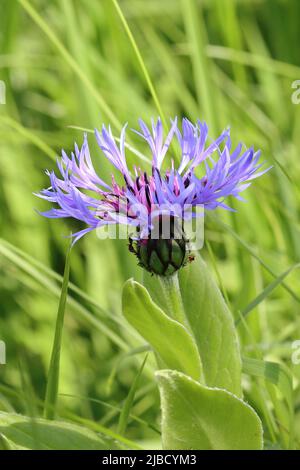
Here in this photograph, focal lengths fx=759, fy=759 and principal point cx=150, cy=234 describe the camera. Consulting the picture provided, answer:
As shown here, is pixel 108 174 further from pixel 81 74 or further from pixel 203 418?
pixel 203 418

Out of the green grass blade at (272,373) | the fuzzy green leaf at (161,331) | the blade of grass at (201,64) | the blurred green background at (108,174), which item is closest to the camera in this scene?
the fuzzy green leaf at (161,331)

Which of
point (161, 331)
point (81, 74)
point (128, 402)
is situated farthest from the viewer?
point (81, 74)

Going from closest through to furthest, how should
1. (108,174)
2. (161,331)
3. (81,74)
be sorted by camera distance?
1. (161,331)
2. (81,74)
3. (108,174)

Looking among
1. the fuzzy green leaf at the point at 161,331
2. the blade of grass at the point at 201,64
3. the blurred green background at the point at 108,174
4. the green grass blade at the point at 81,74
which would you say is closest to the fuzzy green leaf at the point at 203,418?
the fuzzy green leaf at the point at 161,331

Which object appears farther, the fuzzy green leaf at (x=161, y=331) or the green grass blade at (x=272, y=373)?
the green grass blade at (x=272, y=373)

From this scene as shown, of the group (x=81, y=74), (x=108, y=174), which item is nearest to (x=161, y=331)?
(x=81, y=74)

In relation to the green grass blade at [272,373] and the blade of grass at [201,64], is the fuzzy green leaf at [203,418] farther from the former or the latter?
the blade of grass at [201,64]
